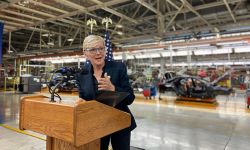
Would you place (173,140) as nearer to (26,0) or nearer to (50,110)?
(50,110)

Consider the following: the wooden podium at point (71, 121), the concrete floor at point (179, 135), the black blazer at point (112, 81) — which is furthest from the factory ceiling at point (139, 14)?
the wooden podium at point (71, 121)

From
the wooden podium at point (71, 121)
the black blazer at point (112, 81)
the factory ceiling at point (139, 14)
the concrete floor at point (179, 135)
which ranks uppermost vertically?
the factory ceiling at point (139, 14)

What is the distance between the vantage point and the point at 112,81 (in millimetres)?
1375

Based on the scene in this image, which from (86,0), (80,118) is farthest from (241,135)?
(86,0)

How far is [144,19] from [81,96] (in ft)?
23.7

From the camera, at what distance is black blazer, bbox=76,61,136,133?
1328 mm

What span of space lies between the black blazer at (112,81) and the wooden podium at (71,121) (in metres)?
0.15

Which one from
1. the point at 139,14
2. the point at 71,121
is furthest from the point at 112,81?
the point at 139,14

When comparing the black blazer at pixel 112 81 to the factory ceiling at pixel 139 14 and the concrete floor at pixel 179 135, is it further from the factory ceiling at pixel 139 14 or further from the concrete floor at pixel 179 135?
the factory ceiling at pixel 139 14

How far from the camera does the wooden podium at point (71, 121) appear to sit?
883 millimetres

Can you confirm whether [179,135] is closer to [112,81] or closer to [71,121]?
[112,81]

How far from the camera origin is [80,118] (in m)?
0.89

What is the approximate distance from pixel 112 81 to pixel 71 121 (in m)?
0.55

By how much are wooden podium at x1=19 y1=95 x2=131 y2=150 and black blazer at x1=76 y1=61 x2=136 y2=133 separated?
154 millimetres
